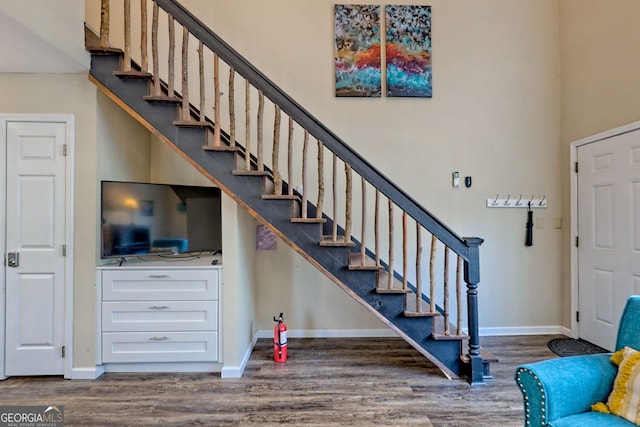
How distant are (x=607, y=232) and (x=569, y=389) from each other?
8.13ft

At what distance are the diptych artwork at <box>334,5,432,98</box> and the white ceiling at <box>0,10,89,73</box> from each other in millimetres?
2435

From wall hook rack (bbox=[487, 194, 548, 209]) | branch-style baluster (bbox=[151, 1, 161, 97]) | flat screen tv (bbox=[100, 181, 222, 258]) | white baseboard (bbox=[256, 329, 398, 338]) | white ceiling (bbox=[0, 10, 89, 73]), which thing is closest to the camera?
white ceiling (bbox=[0, 10, 89, 73])

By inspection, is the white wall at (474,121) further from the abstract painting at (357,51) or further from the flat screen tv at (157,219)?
the flat screen tv at (157,219)

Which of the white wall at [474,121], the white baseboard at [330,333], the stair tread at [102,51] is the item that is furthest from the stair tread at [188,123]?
the white baseboard at [330,333]

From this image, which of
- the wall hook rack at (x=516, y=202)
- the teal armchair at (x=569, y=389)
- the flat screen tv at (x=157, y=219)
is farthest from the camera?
the wall hook rack at (x=516, y=202)

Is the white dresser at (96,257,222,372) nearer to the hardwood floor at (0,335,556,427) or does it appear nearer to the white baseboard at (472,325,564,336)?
the hardwood floor at (0,335,556,427)

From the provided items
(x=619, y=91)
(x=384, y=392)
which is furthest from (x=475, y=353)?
(x=619, y=91)

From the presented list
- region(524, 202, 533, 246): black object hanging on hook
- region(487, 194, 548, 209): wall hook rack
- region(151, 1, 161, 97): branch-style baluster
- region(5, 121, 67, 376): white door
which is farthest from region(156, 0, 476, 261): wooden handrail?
region(524, 202, 533, 246): black object hanging on hook

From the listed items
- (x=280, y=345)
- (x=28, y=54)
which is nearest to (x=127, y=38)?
(x=28, y=54)

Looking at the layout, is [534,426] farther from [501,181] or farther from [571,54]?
[571,54]

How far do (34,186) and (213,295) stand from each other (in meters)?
1.68

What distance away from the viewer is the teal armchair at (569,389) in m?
1.34

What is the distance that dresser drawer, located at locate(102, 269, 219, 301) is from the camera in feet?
8.40

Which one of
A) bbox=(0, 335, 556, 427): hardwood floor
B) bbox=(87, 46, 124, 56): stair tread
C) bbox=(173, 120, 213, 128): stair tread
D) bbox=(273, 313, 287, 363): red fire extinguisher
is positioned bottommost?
bbox=(0, 335, 556, 427): hardwood floor
